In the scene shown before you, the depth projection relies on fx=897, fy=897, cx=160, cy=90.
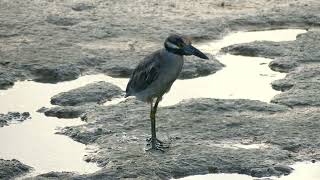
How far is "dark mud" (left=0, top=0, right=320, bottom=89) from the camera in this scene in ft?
32.6

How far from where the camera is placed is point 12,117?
8531 mm

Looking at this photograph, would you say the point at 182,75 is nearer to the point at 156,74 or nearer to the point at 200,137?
the point at 200,137

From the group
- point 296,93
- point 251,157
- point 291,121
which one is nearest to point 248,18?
point 296,93

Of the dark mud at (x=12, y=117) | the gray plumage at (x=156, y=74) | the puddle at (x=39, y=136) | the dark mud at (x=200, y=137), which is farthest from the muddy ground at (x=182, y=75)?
the gray plumage at (x=156, y=74)

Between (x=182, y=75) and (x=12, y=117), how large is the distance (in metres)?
2.13

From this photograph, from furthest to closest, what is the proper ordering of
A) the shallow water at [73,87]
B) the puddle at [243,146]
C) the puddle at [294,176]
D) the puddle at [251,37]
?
the puddle at [251,37] < the puddle at [243,146] < the shallow water at [73,87] < the puddle at [294,176]

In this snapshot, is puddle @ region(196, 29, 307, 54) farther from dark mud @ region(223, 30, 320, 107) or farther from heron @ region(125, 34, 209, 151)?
heron @ region(125, 34, 209, 151)

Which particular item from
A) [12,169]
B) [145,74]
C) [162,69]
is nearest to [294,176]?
[162,69]

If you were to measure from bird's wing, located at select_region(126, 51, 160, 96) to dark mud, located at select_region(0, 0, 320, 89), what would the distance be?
6.53 feet

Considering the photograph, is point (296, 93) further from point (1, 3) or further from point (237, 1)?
point (1, 3)

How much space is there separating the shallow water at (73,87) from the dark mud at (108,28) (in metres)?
0.22

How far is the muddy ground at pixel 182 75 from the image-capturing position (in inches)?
293

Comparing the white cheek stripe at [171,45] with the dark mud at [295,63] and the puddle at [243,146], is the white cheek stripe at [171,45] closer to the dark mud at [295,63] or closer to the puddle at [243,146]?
the puddle at [243,146]

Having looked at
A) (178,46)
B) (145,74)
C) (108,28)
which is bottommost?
(108,28)
